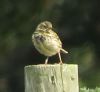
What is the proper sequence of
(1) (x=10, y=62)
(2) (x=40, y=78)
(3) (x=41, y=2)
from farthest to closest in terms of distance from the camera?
(1) (x=10, y=62), (3) (x=41, y=2), (2) (x=40, y=78)

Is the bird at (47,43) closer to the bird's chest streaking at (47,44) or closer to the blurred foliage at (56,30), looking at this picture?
the bird's chest streaking at (47,44)

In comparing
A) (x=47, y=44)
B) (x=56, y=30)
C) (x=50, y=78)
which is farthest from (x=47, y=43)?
(x=56, y=30)

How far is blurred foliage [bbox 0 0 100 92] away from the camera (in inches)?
704

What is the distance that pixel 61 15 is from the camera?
1833 centimetres

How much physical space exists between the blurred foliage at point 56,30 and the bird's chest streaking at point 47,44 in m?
9.87

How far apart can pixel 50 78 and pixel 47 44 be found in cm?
122

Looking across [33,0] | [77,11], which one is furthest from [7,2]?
[77,11]

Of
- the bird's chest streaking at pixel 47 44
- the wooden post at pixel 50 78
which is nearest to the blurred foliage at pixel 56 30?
the bird's chest streaking at pixel 47 44

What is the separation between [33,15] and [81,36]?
134cm

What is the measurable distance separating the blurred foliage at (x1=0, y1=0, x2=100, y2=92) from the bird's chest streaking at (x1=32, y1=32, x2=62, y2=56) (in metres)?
9.87

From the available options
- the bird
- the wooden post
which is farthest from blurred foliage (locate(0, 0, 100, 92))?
the wooden post

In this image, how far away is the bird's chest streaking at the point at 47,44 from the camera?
7.31 meters

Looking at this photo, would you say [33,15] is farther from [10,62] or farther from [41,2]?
[10,62]

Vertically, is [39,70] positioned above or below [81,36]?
below
